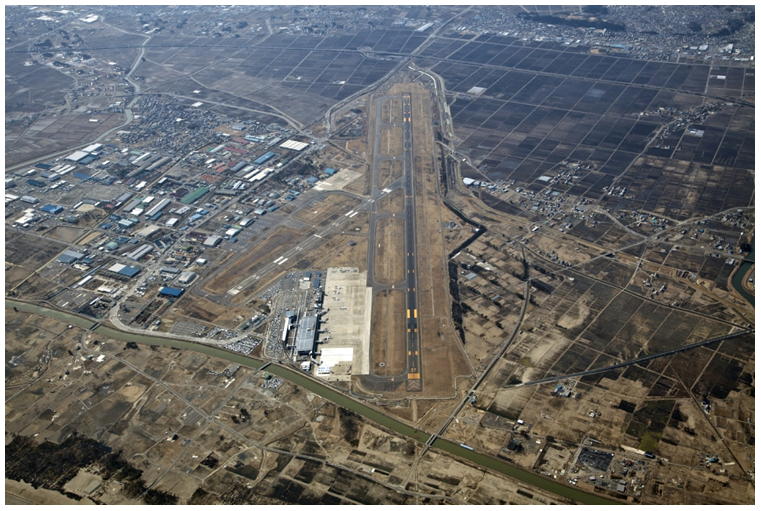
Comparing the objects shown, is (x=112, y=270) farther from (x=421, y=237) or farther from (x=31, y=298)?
(x=421, y=237)

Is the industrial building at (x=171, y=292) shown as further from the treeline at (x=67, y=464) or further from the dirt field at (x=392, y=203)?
the dirt field at (x=392, y=203)

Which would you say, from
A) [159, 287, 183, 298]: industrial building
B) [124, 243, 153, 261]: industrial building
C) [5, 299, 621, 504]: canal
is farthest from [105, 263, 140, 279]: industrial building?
[5, 299, 621, 504]: canal

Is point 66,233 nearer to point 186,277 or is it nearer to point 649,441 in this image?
point 186,277

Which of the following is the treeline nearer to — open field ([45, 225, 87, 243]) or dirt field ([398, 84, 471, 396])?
dirt field ([398, 84, 471, 396])

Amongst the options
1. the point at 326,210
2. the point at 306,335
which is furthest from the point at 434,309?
the point at 326,210

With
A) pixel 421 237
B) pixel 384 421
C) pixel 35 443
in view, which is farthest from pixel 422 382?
pixel 35 443

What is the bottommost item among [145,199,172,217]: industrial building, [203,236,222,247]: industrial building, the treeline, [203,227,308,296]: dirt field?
the treeline
